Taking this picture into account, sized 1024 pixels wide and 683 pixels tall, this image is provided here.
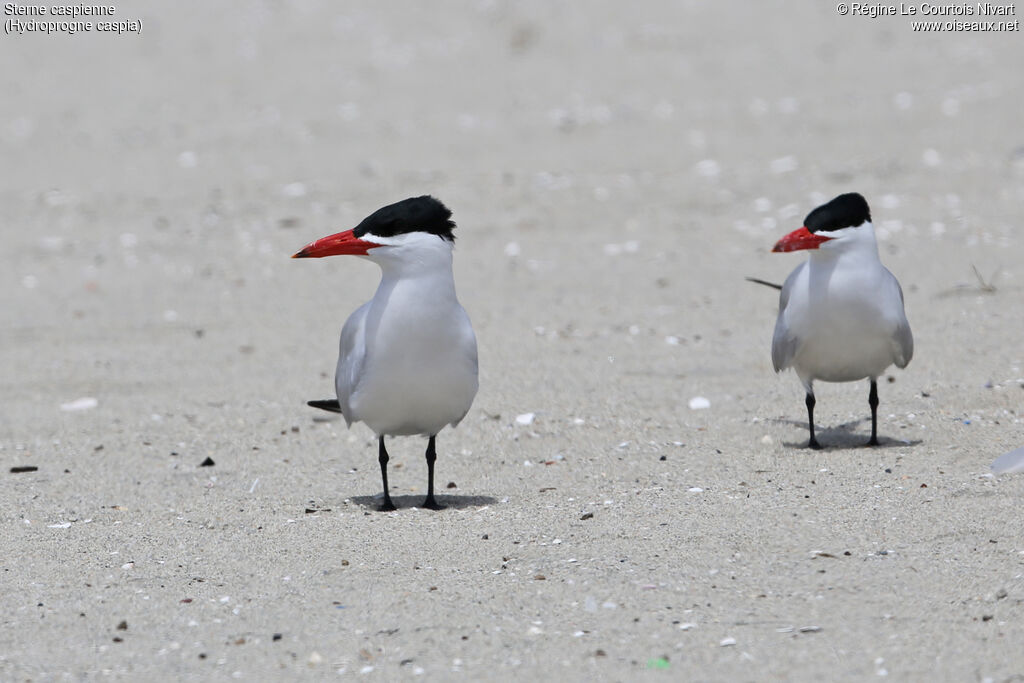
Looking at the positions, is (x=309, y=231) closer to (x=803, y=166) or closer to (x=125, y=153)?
(x=125, y=153)

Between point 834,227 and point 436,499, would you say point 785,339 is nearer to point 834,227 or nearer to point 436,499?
point 834,227

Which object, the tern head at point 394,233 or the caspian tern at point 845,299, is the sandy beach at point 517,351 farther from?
the tern head at point 394,233

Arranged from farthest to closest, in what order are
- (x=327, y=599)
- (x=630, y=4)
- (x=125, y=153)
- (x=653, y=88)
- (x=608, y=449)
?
(x=630, y=4) < (x=653, y=88) < (x=125, y=153) < (x=608, y=449) < (x=327, y=599)

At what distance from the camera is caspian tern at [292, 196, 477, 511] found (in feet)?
15.4

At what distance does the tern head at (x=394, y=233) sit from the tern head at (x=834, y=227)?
1519 millimetres

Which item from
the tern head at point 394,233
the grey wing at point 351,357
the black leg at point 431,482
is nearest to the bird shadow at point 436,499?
the black leg at point 431,482

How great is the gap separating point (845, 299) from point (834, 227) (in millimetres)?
295

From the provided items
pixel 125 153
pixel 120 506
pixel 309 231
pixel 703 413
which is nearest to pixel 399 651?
pixel 120 506

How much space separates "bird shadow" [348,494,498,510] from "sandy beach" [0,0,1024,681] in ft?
0.12

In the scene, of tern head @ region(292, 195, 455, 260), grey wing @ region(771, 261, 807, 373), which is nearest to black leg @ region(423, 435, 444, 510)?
tern head @ region(292, 195, 455, 260)

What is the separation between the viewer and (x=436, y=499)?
17.5 feet

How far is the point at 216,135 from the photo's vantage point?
13914 millimetres

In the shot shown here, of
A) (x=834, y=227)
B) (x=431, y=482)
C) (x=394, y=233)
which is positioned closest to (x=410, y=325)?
(x=394, y=233)

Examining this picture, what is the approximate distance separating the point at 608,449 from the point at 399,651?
244 cm
